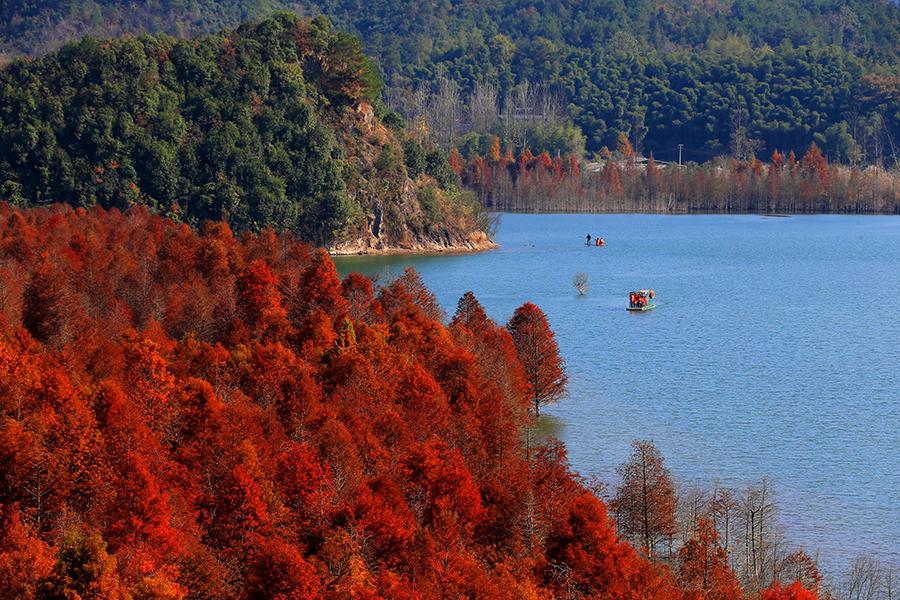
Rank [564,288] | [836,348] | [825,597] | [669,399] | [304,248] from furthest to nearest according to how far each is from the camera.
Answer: [564,288] < [304,248] < [836,348] < [669,399] < [825,597]

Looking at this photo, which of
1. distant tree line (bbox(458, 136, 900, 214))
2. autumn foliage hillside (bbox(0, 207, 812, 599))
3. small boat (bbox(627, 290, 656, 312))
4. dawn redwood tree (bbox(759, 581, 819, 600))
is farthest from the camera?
distant tree line (bbox(458, 136, 900, 214))

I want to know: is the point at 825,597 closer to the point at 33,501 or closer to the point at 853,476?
the point at 853,476

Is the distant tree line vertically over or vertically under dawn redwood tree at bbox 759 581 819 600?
over

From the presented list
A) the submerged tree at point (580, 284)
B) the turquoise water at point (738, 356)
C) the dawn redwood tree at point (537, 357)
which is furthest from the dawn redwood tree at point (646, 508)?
the submerged tree at point (580, 284)

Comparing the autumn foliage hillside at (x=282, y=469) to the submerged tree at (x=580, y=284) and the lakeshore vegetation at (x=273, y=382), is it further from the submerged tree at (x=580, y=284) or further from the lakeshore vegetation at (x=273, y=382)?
the submerged tree at (x=580, y=284)

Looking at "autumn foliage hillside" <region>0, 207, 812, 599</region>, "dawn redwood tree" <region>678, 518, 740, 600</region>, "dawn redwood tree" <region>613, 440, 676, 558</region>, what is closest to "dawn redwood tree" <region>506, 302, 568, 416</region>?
"autumn foliage hillside" <region>0, 207, 812, 599</region>

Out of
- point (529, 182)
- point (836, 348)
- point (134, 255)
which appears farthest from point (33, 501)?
point (529, 182)

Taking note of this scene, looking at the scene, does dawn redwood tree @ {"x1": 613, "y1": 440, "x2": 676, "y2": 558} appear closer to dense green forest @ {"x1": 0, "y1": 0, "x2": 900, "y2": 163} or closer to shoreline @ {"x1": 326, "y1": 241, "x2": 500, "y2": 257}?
shoreline @ {"x1": 326, "y1": 241, "x2": 500, "y2": 257}
